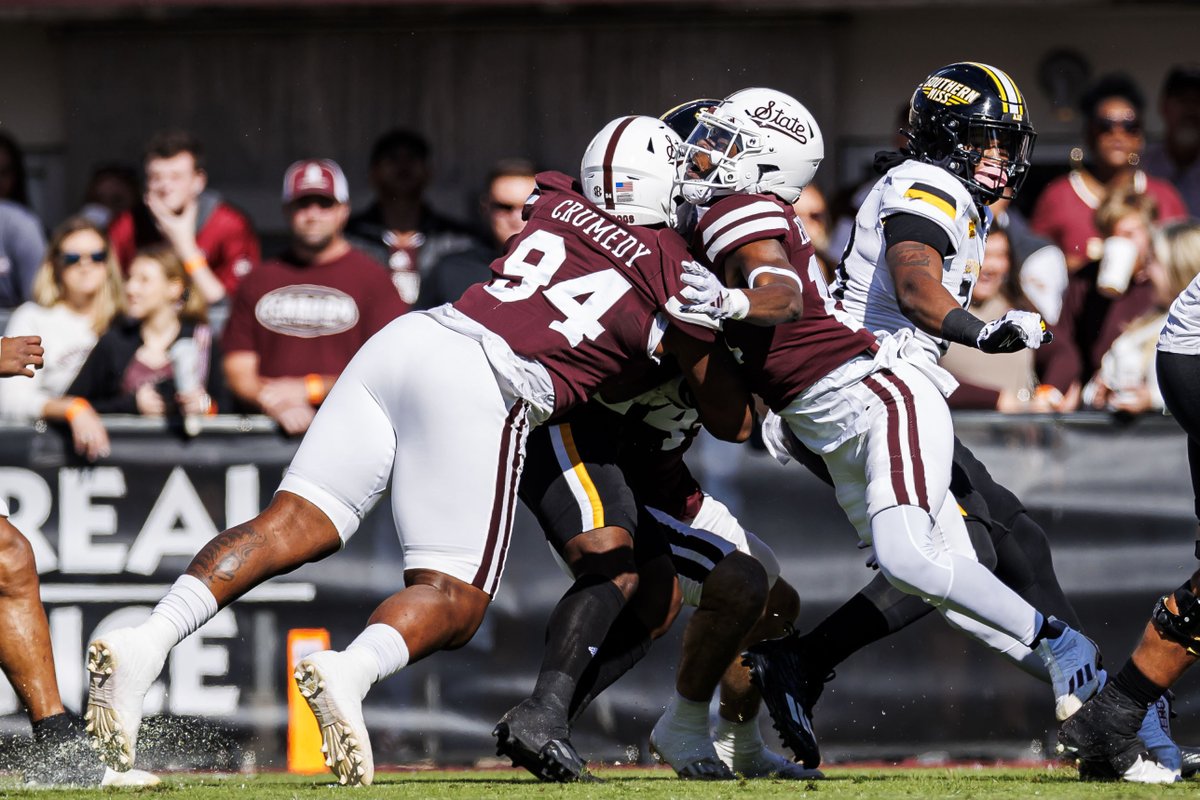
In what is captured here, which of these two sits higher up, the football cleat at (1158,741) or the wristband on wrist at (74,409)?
the wristband on wrist at (74,409)

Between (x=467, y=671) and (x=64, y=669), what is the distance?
1.48 m

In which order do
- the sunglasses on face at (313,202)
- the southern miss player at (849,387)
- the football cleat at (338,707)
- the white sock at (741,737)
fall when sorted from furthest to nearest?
the sunglasses on face at (313,202), the white sock at (741,737), the southern miss player at (849,387), the football cleat at (338,707)

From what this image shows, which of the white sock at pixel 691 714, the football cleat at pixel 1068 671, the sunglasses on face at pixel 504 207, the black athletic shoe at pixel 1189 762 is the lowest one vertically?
the white sock at pixel 691 714

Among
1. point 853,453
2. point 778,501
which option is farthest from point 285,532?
point 778,501

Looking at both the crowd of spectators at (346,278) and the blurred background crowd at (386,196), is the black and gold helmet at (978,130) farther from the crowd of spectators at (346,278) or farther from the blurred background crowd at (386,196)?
the blurred background crowd at (386,196)

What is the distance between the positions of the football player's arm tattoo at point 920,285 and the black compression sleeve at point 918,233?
2cm

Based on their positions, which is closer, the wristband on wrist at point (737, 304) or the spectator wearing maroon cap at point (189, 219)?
the wristband on wrist at point (737, 304)

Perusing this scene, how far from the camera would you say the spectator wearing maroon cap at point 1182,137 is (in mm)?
8836

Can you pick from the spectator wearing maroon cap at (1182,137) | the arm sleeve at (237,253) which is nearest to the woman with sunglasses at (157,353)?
A: the arm sleeve at (237,253)

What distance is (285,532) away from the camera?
15.5 feet

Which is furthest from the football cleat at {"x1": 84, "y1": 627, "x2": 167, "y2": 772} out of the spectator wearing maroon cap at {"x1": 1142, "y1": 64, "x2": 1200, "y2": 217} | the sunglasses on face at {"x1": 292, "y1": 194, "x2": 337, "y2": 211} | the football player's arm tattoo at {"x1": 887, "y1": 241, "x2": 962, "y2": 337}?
the spectator wearing maroon cap at {"x1": 1142, "y1": 64, "x2": 1200, "y2": 217}

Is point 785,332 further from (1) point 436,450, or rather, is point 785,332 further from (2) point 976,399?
(2) point 976,399

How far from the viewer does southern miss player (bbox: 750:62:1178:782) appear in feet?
16.8

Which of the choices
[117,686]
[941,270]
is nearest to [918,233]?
[941,270]
